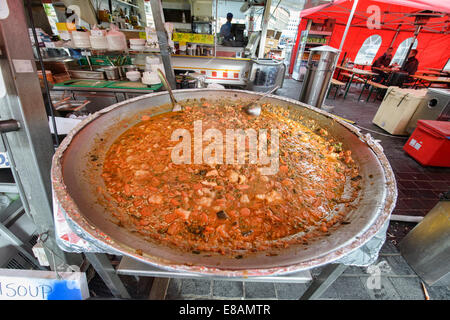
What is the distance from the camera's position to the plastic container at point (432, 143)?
3.35 meters

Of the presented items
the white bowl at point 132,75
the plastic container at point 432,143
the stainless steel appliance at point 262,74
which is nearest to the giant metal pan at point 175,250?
the white bowl at point 132,75

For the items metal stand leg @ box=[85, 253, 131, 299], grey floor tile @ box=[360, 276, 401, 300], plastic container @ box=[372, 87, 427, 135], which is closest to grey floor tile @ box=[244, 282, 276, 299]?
grey floor tile @ box=[360, 276, 401, 300]

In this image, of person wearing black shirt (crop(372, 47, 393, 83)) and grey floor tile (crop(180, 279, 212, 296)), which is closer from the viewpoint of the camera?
grey floor tile (crop(180, 279, 212, 296))

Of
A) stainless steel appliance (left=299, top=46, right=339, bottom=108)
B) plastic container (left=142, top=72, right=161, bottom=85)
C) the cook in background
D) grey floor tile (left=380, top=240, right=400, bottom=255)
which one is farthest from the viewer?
the cook in background

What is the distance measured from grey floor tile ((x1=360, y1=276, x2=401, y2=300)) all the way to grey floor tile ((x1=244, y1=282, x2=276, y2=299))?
2.99 ft

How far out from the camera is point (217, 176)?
126 centimetres

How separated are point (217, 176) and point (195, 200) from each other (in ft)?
0.75

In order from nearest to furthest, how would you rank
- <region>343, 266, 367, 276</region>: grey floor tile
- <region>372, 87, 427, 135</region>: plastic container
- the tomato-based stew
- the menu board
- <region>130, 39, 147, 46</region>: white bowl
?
the tomato-based stew
<region>343, 266, 367, 276</region>: grey floor tile
<region>130, 39, 147, 46</region>: white bowl
<region>372, 87, 427, 135</region>: plastic container
the menu board

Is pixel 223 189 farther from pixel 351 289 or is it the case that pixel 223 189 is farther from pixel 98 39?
pixel 98 39

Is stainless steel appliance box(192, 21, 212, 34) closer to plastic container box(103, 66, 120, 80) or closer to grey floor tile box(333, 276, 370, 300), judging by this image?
plastic container box(103, 66, 120, 80)

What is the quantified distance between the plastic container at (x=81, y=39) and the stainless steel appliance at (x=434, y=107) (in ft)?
21.7

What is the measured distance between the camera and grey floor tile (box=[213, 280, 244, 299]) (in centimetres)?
176

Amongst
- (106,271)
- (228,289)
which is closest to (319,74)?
(228,289)

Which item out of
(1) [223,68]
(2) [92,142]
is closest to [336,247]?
(2) [92,142]
